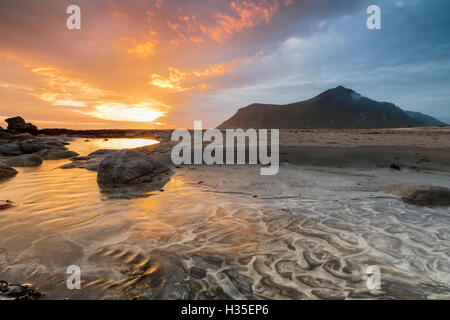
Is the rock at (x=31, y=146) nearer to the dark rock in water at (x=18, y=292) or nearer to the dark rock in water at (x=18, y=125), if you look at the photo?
the dark rock in water at (x=18, y=292)

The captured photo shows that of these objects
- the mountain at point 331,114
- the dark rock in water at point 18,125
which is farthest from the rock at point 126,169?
the mountain at point 331,114

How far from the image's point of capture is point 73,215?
182 inches

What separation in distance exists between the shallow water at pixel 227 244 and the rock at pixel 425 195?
0.46 m

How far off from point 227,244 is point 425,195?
5.38 m

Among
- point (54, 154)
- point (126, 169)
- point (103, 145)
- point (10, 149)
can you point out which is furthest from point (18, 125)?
point (126, 169)

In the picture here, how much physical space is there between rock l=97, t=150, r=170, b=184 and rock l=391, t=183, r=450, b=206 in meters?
7.78

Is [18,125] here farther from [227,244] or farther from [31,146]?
[227,244]

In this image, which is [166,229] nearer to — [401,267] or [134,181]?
[401,267]

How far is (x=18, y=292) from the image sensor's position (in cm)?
224

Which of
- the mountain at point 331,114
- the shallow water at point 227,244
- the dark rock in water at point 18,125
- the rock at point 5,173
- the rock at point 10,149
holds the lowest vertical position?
the shallow water at point 227,244

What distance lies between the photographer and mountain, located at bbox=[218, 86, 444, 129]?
5851 inches

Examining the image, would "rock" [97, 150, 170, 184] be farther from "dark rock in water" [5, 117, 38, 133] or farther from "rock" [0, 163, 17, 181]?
"dark rock in water" [5, 117, 38, 133]

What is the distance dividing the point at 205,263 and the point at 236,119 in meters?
190

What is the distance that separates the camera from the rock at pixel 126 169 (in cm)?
759
